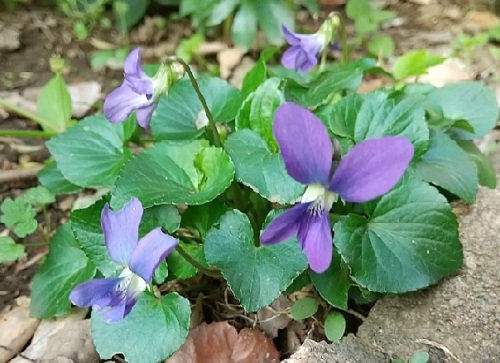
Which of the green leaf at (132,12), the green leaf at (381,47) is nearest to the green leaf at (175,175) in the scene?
the green leaf at (381,47)

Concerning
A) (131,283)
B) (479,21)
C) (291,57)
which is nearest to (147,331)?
(131,283)

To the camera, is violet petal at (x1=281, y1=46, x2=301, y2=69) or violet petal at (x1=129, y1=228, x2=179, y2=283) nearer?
violet petal at (x1=129, y1=228, x2=179, y2=283)

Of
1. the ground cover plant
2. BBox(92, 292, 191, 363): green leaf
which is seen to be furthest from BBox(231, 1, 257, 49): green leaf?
BBox(92, 292, 191, 363): green leaf

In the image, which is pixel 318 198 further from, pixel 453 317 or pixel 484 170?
pixel 484 170

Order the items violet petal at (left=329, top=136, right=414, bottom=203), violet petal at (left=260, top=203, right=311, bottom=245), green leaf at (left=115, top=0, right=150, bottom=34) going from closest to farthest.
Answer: violet petal at (left=329, top=136, right=414, bottom=203)
violet petal at (left=260, top=203, right=311, bottom=245)
green leaf at (left=115, top=0, right=150, bottom=34)

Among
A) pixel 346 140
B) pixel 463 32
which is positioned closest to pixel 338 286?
pixel 346 140

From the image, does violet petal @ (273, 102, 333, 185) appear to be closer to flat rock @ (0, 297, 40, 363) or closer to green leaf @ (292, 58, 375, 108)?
green leaf @ (292, 58, 375, 108)

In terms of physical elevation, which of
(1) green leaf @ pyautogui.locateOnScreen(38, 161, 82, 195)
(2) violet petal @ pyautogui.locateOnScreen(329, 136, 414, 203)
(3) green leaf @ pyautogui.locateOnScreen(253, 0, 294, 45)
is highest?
(2) violet petal @ pyautogui.locateOnScreen(329, 136, 414, 203)
